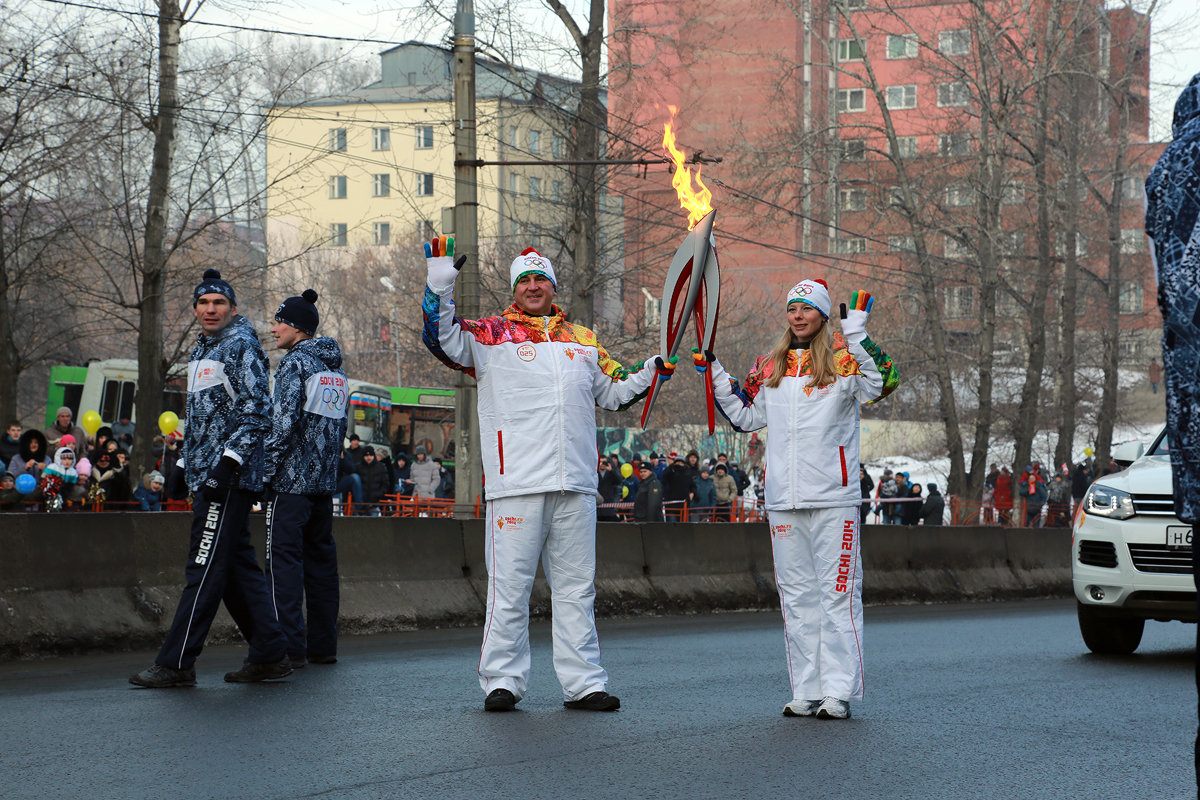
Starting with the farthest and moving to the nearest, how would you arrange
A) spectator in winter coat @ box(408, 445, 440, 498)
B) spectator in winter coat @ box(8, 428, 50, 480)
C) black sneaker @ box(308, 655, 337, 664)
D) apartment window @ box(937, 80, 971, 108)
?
1. apartment window @ box(937, 80, 971, 108)
2. spectator in winter coat @ box(408, 445, 440, 498)
3. spectator in winter coat @ box(8, 428, 50, 480)
4. black sneaker @ box(308, 655, 337, 664)

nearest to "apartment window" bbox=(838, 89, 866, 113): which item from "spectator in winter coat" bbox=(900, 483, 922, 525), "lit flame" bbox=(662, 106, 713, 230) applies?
"spectator in winter coat" bbox=(900, 483, 922, 525)

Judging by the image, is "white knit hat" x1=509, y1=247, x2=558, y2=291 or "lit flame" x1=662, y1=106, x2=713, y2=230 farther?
"lit flame" x1=662, y1=106, x2=713, y2=230

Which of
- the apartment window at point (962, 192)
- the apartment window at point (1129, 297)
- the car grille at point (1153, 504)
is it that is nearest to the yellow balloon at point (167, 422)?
the car grille at point (1153, 504)

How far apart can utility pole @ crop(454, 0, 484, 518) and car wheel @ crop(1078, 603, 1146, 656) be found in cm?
769

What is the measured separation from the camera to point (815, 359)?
7.12 meters

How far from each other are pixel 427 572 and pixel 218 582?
15.8ft

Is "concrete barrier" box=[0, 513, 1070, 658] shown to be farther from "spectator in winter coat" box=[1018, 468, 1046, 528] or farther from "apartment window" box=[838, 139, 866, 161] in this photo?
"apartment window" box=[838, 139, 866, 161]

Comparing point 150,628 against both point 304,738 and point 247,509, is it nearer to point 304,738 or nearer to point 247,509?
point 247,509

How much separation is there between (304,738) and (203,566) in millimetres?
1854

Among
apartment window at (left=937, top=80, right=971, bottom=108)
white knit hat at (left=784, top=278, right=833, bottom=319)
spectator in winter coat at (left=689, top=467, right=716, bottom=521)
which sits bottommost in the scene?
spectator in winter coat at (left=689, top=467, right=716, bottom=521)

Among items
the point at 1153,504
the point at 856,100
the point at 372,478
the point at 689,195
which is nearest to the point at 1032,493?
the point at 372,478

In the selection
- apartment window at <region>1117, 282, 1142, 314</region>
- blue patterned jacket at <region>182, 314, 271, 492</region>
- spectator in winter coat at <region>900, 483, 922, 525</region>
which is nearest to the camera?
blue patterned jacket at <region>182, 314, 271, 492</region>

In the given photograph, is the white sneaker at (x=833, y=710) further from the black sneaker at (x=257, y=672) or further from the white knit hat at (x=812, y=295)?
the black sneaker at (x=257, y=672)

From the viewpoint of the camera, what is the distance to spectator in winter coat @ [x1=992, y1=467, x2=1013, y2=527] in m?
31.5
